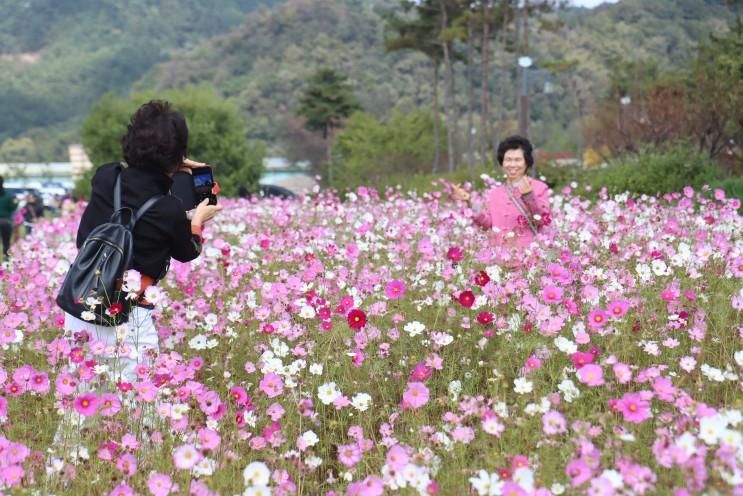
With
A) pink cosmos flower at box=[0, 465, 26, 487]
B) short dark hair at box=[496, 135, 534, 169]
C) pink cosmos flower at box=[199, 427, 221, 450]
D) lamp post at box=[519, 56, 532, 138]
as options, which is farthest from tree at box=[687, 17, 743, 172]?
pink cosmos flower at box=[0, 465, 26, 487]

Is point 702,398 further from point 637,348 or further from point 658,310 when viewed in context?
point 658,310

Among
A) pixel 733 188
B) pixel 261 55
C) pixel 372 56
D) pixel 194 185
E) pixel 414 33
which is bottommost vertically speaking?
pixel 261 55

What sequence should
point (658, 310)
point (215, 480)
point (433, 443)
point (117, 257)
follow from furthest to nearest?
point (658, 310), point (117, 257), point (433, 443), point (215, 480)

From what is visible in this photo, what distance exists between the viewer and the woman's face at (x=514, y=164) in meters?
5.36

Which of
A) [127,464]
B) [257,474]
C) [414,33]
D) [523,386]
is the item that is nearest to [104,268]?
[127,464]

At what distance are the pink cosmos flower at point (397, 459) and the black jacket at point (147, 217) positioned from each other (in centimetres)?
133

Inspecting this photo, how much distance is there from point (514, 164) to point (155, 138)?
281cm

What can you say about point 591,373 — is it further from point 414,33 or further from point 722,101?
point 414,33

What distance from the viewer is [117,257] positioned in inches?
125

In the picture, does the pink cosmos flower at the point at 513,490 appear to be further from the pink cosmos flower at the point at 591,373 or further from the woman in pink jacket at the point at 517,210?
the woman in pink jacket at the point at 517,210

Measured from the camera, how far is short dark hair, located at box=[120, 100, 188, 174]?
3223 millimetres

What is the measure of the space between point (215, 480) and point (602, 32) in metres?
72.7

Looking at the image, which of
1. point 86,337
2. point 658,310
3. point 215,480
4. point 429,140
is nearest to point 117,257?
point 86,337

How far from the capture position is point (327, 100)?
182ft
